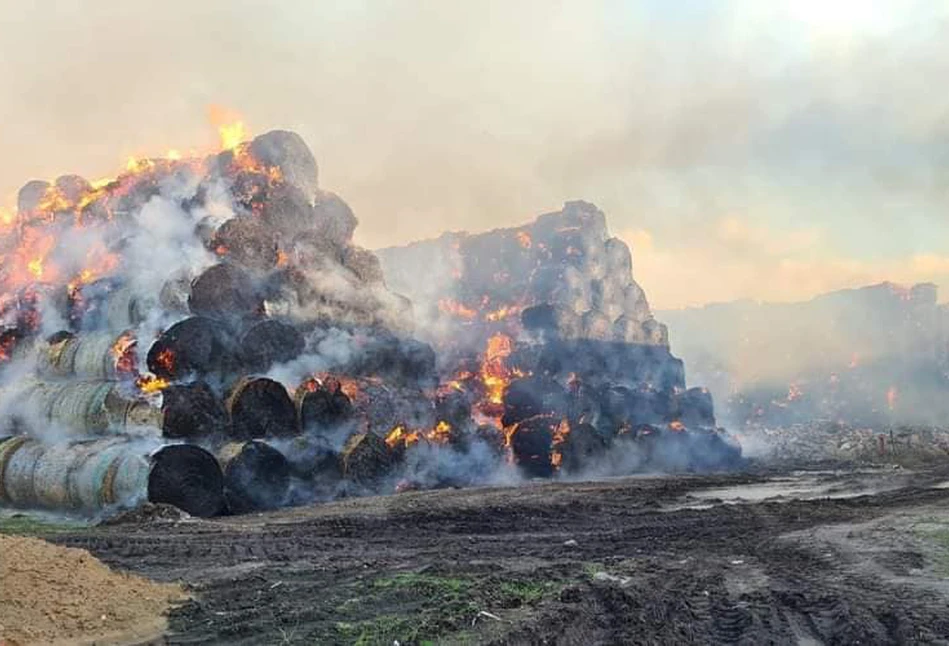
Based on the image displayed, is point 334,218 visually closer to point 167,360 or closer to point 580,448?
point 167,360

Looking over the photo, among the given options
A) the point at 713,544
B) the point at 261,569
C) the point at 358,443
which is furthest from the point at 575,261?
the point at 261,569

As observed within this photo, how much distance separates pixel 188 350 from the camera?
2494cm

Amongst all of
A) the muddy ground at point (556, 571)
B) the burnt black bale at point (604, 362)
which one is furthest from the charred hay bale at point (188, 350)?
the burnt black bale at point (604, 362)

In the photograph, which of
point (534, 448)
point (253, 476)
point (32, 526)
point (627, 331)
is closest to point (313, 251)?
point (253, 476)

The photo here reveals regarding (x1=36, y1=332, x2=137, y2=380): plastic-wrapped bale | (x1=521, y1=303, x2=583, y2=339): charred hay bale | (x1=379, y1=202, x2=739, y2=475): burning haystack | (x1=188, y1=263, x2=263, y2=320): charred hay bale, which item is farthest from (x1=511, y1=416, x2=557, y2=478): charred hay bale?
(x1=36, y1=332, x2=137, y2=380): plastic-wrapped bale

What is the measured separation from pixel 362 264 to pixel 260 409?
38.6ft

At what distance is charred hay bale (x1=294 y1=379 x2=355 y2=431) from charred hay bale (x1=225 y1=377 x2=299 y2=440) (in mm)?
993

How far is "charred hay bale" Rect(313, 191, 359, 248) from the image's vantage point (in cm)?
3622

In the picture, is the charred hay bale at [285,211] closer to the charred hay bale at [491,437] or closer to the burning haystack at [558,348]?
the burning haystack at [558,348]

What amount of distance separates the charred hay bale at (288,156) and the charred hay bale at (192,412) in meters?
13.5

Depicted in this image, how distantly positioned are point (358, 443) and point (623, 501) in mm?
9646

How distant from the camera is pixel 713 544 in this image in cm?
1495

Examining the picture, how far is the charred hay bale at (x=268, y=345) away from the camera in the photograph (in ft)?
88.2

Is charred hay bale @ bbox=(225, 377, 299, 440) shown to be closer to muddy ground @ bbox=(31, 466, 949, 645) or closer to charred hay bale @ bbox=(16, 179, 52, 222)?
muddy ground @ bbox=(31, 466, 949, 645)
